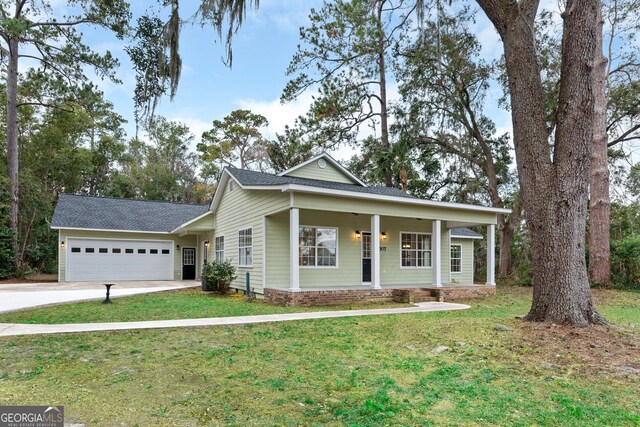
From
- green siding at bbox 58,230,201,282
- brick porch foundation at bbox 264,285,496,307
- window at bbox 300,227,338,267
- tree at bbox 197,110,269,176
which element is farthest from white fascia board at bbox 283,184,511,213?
tree at bbox 197,110,269,176

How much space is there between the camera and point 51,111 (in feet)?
82.0

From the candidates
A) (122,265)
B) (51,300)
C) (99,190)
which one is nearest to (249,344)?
(51,300)

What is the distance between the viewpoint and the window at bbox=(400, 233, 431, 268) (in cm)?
1488

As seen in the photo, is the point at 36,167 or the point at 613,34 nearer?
the point at 613,34

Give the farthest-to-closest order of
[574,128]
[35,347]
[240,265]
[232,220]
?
[232,220] < [240,265] < [574,128] < [35,347]

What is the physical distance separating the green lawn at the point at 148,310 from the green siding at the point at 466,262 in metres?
7.93

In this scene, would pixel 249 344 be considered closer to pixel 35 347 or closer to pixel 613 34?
pixel 35 347

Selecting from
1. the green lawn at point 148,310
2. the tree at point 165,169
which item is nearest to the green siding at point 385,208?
the green lawn at point 148,310

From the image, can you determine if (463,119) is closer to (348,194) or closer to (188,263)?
(348,194)

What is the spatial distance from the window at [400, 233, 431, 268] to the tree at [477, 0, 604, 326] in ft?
26.0

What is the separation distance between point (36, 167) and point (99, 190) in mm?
8012

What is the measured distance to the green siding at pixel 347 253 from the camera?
1205 centimetres

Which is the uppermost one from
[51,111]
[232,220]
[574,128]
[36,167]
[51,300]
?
[51,111]

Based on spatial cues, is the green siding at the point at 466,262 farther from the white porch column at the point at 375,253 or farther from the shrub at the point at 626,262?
the white porch column at the point at 375,253
